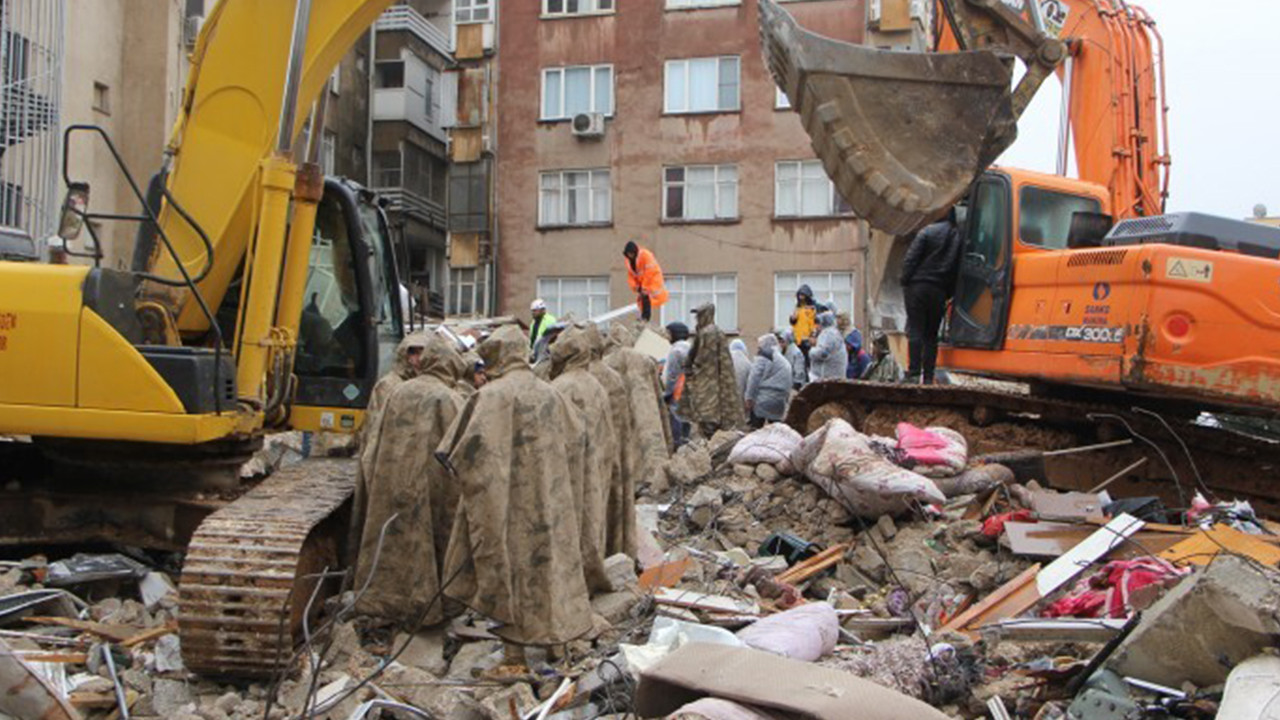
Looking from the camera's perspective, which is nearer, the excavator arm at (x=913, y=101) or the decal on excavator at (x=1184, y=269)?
the excavator arm at (x=913, y=101)

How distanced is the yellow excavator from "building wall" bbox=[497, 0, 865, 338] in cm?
2180

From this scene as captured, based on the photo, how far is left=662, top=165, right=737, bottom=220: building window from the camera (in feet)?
94.3

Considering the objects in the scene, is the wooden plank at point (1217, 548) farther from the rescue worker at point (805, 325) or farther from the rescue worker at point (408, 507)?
the rescue worker at point (805, 325)

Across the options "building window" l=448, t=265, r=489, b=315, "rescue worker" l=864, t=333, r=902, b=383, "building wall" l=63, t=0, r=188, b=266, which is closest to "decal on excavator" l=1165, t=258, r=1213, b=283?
"rescue worker" l=864, t=333, r=902, b=383

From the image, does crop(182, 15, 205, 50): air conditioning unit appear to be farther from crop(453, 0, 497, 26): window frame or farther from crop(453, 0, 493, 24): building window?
crop(453, 0, 493, 24): building window

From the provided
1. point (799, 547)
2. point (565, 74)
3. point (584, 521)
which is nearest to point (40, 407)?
point (584, 521)

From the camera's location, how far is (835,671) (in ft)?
14.0

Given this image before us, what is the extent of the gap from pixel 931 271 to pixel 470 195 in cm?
2191

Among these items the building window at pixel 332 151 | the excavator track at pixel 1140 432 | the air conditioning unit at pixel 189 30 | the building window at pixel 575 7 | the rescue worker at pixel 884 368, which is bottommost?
the excavator track at pixel 1140 432

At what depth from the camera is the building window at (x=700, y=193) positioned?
28734 millimetres

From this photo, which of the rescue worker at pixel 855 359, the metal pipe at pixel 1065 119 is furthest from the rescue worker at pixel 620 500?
the rescue worker at pixel 855 359

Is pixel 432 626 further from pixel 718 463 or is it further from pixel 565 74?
pixel 565 74

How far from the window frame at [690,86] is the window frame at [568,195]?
2.13 metres

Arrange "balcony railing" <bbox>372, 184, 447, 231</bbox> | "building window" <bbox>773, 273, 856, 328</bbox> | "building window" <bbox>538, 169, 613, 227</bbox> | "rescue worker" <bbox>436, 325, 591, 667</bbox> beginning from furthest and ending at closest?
"balcony railing" <bbox>372, 184, 447, 231</bbox> < "building window" <bbox>538, 169, 613, 227</bbox> < "building window" <bbox>773, 273, 856, 328</bbox> < "rescue worker" <bbox>436, 325, 591, 667</bbox>
